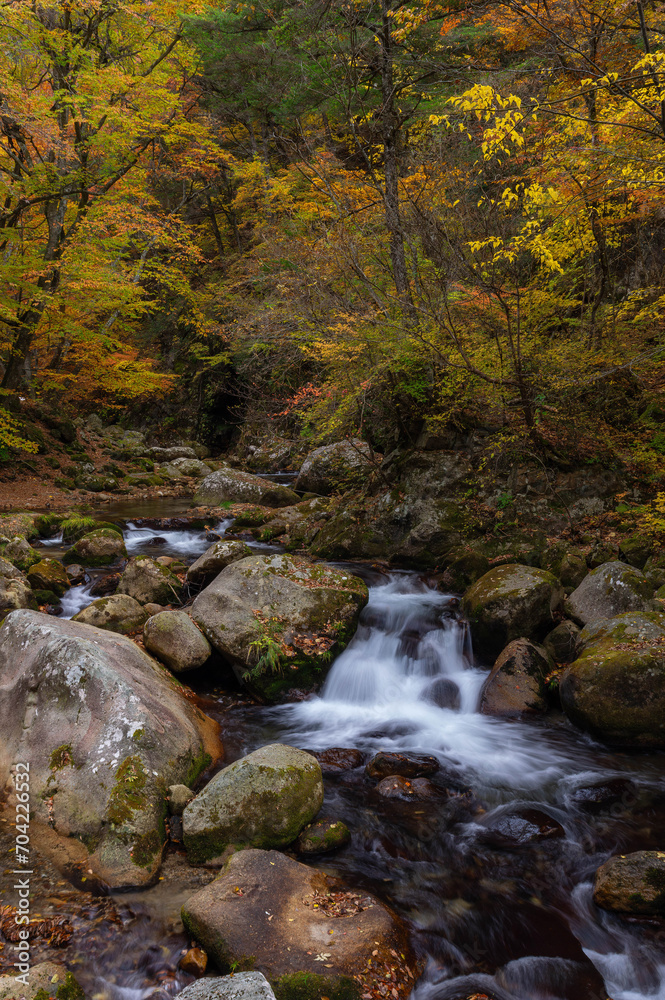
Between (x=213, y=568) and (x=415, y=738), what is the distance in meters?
4.03

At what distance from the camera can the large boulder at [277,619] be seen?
6324 mm

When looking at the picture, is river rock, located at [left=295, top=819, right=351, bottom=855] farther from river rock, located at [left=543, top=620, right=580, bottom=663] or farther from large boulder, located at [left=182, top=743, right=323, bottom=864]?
river rock, located at [left=543, top=620, right=580, bottom=663]

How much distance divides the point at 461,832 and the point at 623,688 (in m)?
2.08

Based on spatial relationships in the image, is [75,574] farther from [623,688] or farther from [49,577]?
[623,688]

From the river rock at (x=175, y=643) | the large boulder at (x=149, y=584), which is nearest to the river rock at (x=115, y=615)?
the large boulder at (x=149, y=584)

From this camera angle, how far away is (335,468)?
47.8 feet

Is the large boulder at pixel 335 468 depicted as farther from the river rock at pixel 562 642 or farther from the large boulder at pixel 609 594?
the river rock at pixel 562 642

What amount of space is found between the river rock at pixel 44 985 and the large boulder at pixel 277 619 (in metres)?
3.41

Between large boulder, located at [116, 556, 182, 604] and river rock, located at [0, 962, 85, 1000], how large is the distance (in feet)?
16.9

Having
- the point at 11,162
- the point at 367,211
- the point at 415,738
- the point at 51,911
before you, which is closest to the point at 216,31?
the point at 11,162

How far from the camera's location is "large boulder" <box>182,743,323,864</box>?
3938mm

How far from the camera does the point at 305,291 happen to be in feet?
35.1

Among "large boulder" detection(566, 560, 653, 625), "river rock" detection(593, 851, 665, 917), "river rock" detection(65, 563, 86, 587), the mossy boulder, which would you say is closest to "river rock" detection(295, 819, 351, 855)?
"river rock" detection(593, 851, 665, 917)

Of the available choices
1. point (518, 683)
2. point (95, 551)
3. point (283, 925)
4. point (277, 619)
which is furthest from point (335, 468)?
point (283, 925)
